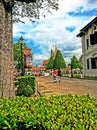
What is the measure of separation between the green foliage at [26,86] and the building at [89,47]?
23266 millimetres

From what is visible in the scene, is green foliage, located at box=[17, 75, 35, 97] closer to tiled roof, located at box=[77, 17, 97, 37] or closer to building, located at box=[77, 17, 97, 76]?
building, located at box=[77, 17, 97, 76]

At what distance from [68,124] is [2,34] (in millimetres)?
5729

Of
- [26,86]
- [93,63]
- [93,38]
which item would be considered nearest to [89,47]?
[93,38]

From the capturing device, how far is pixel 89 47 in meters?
46.0

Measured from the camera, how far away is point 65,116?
4.66m

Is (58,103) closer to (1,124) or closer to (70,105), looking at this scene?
(70,105)

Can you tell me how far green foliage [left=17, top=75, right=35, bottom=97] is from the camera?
18656 mm

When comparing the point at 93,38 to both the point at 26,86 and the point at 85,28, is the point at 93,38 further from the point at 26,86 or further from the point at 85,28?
the point at 26,86

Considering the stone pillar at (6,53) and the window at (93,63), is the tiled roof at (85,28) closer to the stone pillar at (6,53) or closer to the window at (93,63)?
the window at (93,63)

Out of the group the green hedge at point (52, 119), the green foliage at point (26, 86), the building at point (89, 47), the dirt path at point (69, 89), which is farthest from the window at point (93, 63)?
the green hedge at point (52, 119)

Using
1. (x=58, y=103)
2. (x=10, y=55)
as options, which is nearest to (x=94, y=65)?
(x=10, y=55)

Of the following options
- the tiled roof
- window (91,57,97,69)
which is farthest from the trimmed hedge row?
the tiled roof

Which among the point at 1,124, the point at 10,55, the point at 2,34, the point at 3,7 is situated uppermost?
the point at 3,7

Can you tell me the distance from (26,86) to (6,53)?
31.8 feet
